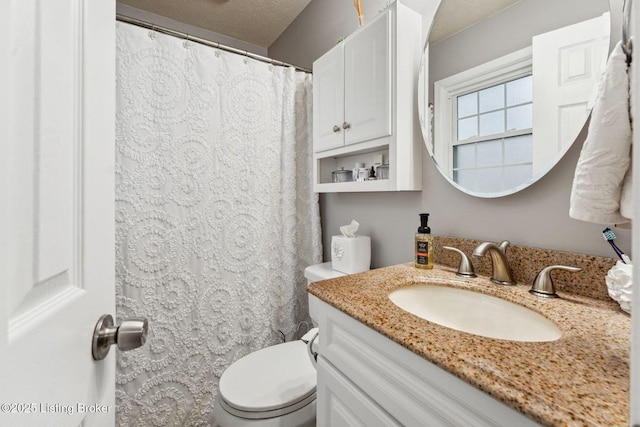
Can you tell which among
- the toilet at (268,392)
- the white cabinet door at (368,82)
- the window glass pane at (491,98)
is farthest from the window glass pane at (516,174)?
the toilet at (268,392)

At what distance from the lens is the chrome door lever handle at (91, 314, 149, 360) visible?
1.38 ft

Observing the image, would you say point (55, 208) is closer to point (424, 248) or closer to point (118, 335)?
point (118, 335)

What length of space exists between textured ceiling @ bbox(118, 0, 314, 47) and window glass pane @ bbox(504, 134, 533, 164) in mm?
1716

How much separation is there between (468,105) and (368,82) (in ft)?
1.35

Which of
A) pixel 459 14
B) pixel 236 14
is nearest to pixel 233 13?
pixel 236 14

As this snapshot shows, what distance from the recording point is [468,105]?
98 cm

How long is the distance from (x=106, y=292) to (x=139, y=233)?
0.88 meters

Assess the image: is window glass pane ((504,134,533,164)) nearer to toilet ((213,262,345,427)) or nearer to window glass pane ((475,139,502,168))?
window glass pane ((475,139,502,168))

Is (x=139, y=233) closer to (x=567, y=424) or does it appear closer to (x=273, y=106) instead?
(x=273, y=106)

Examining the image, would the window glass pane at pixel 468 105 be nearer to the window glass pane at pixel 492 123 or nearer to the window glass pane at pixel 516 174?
the window glass pane at pixel 492 123

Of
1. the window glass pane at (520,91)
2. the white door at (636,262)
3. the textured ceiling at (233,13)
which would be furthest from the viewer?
the textured ceiling at (233,13)

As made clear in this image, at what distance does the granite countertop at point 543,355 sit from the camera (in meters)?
0.36

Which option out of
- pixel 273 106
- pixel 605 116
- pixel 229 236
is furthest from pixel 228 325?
pixel 605 116

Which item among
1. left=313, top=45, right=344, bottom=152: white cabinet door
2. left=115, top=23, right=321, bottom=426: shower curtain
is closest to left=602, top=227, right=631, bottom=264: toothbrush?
left=313, top=45, right=344, bottom=152: white cabinet door
